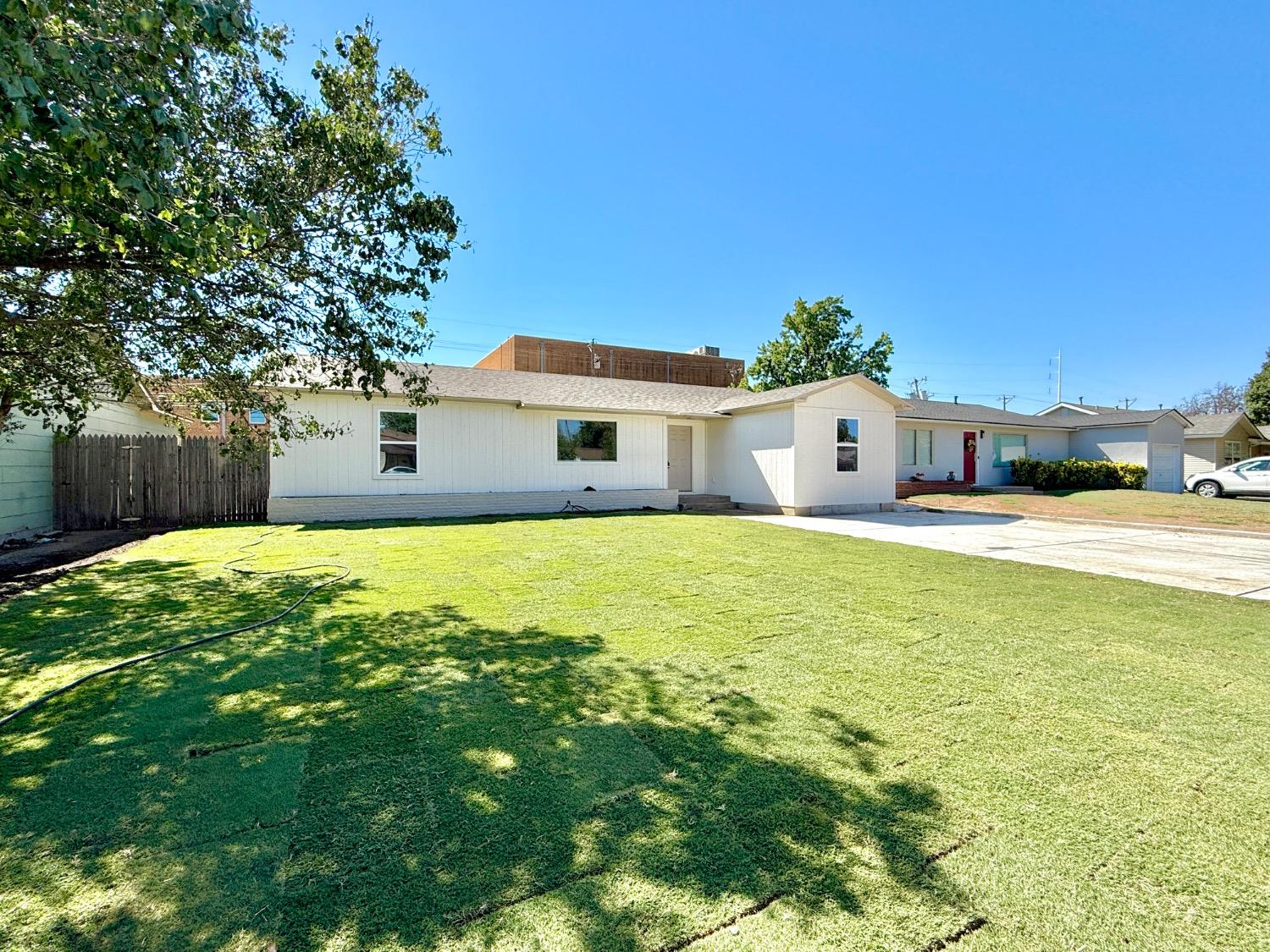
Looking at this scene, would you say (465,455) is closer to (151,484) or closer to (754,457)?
(151,484)

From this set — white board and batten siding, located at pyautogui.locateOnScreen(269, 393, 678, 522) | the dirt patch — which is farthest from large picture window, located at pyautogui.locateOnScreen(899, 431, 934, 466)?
the dirt patch

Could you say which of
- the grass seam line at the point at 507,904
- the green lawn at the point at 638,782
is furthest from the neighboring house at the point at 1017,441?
the grass seam line at the point at 507,904

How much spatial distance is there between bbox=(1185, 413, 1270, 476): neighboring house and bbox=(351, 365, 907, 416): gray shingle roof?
22.7 m

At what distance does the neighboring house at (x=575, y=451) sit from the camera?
11617 mm

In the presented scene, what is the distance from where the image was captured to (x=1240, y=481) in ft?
56.7

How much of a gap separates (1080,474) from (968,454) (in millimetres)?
4412

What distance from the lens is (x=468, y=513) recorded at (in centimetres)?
1248

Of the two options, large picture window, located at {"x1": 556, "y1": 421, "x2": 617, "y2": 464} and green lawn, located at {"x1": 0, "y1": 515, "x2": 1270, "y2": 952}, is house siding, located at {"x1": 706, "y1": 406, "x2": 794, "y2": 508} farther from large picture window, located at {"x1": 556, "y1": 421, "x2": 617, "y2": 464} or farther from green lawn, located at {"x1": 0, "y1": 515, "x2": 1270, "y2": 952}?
green lawn, located at {"x1": 0, "y1": 515, "x2": 1270, "y2": 952}

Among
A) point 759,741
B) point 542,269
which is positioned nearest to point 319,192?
point 759,741

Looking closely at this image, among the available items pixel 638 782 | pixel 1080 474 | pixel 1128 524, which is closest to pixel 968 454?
pixel 1080 474

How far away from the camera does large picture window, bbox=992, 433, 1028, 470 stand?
2320cm

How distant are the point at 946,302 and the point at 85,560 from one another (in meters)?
31.5

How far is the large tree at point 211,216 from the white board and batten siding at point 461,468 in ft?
16.9

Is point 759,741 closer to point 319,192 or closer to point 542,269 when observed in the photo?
point 319,192
